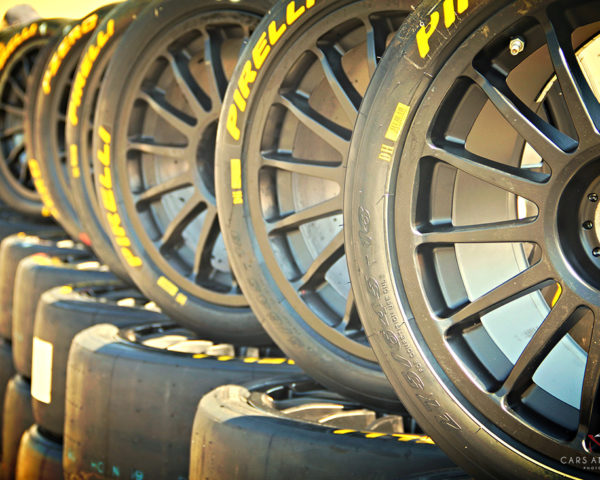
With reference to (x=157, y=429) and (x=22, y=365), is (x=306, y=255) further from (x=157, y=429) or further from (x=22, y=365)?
(x=22, y=365)

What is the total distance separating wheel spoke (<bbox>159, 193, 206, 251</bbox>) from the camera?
3881 millimetres

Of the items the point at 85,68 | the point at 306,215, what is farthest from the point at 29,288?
the point at 306,215

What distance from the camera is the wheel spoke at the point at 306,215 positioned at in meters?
2.90

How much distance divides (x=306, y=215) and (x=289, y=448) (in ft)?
2.75

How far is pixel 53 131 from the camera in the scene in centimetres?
582

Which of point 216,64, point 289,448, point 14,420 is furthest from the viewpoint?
point 14,420

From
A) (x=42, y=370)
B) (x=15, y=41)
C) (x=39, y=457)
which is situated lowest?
(x=39, y=457)

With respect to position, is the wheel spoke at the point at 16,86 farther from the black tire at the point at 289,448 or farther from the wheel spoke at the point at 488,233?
the wheel spoke at the point at 488,233

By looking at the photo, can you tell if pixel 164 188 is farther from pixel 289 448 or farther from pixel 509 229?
pixel 509 229

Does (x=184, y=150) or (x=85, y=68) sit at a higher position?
(x=85, y=68)

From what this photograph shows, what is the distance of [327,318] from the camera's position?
302cm

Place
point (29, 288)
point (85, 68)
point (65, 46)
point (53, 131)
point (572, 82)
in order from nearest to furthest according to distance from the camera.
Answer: point (572, 82), point (85, 68), point (29, 288), point (65, 46), point (53, 131)

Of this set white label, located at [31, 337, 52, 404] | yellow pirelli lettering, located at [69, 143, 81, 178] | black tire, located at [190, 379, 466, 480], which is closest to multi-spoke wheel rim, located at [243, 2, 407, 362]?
black tire, located at [190, 379, 466, 480]

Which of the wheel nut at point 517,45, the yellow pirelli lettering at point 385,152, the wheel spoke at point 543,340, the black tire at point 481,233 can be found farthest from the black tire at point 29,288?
the wheel nut at point 517,45
